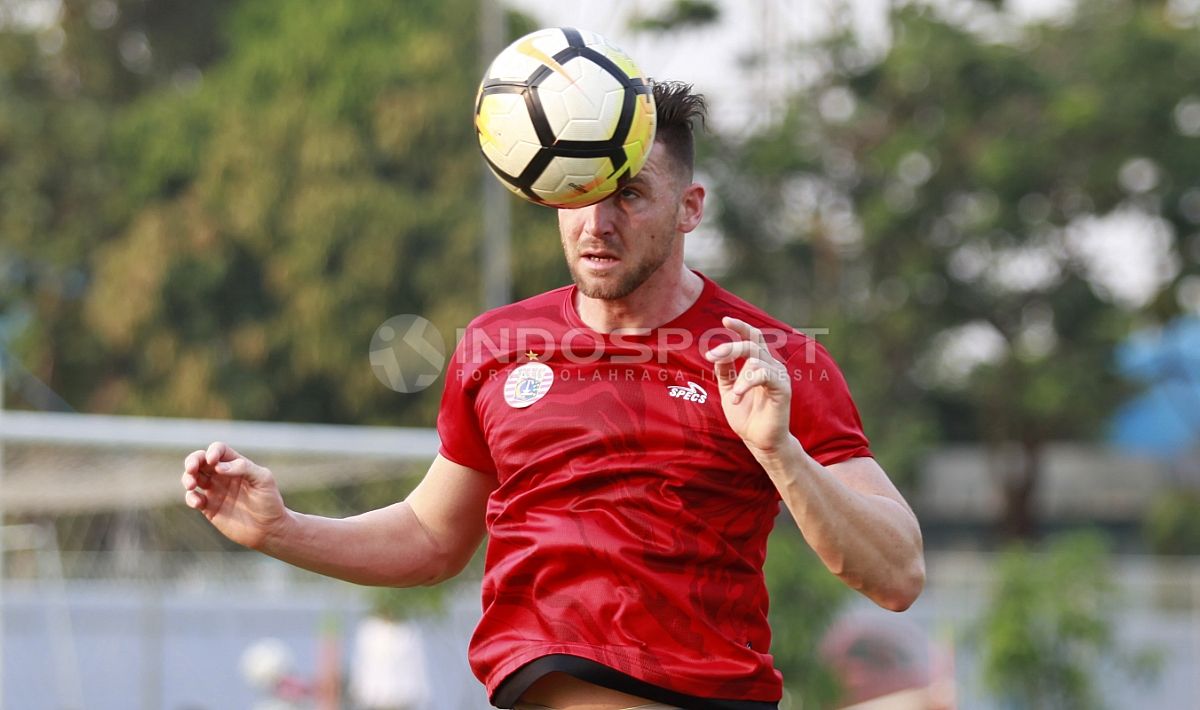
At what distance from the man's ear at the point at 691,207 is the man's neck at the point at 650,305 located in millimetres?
103

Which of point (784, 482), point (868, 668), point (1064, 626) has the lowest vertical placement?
point (868, 668)

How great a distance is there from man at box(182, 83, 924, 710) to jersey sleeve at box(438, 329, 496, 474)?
28mm

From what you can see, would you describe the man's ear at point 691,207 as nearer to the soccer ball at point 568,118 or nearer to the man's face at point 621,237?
the man's face at point 621,237

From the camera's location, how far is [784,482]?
3.15m

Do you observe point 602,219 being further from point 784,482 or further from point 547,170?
point 784,482

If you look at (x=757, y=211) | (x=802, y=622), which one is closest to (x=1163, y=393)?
(x=757, y=211)

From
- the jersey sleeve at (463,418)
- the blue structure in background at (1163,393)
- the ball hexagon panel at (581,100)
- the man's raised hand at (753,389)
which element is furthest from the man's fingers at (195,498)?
the blue structure in background at (1163,393)

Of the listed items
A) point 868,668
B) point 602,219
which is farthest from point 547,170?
point 868,668

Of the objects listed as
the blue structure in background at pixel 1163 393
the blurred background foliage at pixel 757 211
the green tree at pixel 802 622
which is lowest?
the blue structure in background at pixel 1163 393

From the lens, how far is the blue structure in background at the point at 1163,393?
29.7 metres

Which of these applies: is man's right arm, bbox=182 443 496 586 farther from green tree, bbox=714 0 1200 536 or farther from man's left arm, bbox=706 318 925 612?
green tree, bbox=714 0 1200 536

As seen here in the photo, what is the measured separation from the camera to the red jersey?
11.2ft

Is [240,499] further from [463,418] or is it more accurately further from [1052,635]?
[1052,635]

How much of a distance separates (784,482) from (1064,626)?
10813mm
